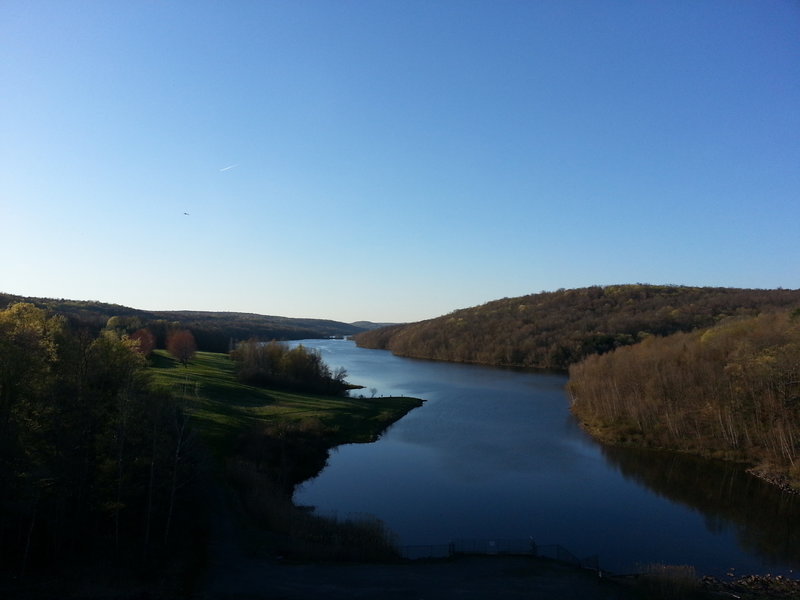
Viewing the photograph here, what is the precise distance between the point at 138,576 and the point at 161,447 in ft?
13.3

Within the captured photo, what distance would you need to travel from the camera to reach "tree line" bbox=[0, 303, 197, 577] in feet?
48.4

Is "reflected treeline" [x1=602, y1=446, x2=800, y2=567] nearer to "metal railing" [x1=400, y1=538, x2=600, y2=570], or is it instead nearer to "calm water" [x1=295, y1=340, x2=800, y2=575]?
"calm water" [x1=295, y1=340, x2=800, y2=575]

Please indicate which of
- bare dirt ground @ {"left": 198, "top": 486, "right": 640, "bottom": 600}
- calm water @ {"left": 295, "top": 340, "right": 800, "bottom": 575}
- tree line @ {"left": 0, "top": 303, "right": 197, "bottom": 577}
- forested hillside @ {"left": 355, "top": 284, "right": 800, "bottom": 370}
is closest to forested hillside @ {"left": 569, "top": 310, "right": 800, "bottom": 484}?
calm water @ {"left": 295, "top": 340, "right": 800, "bottom": 575}

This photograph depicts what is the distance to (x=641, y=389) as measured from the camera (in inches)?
1651

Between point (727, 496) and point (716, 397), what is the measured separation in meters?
11.0

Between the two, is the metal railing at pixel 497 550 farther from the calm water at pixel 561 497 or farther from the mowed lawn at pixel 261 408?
the mowed lawn at pixel 261 408

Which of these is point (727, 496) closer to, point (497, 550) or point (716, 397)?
point (716, 397)

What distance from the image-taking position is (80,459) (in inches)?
639

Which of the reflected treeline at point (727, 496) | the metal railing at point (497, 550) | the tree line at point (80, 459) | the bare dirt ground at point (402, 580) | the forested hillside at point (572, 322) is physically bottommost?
the metal railing at point (497, 550)

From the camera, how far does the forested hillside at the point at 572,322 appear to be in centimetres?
9556

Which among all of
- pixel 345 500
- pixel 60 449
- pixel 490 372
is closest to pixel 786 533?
pixel 345 500

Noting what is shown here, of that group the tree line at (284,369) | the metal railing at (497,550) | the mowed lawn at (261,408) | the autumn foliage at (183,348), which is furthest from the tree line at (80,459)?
the autumn foliage at (183,348)

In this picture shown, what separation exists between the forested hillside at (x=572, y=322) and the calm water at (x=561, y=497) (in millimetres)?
55203

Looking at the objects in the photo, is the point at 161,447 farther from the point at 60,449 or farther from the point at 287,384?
the point at 287,384
